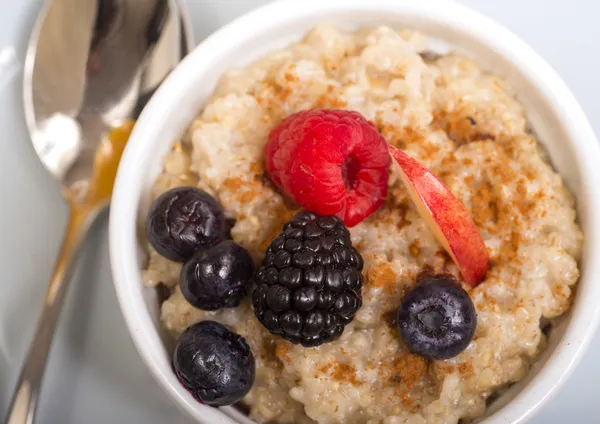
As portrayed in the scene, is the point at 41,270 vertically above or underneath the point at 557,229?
underneath

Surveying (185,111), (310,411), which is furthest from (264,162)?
(310,411)

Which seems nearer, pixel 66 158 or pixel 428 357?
pixel 428 357

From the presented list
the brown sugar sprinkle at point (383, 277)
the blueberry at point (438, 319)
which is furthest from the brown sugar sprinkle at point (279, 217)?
the blueberry at point (438, 319)

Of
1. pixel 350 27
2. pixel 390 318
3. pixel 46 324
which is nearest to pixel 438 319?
pixel 390 318

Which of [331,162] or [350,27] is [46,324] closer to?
[331,162]

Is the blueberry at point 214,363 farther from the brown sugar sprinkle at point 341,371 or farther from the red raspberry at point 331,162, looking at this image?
the red raspberry at point 331,162

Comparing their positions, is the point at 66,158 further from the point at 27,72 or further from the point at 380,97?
the point at 380,97

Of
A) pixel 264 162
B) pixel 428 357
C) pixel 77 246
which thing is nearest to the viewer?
pixel 428 357
